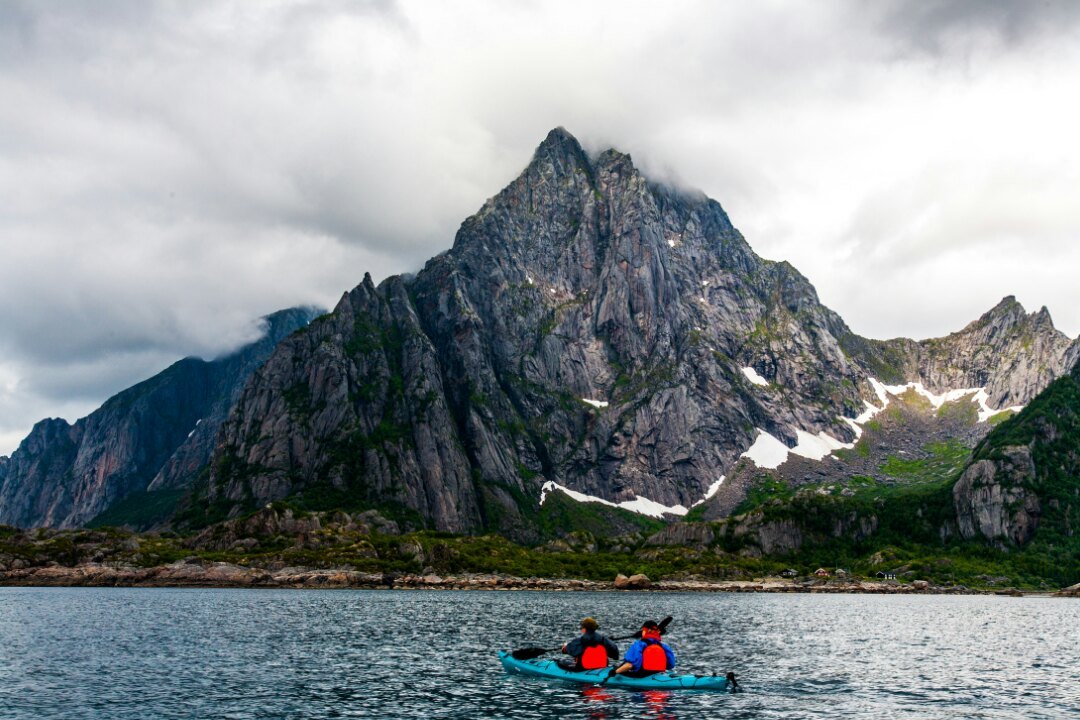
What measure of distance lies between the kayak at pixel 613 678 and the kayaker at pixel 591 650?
48cm

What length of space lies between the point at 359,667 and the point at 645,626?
2331cm

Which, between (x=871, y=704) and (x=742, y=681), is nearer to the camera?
(x=871, y=704)

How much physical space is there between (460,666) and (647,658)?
16.9m

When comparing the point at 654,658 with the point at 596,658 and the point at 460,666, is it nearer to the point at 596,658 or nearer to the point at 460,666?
the point at 596,658

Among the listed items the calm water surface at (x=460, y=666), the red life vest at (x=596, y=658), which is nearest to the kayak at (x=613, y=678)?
the red life vest at (x=596, y=658)

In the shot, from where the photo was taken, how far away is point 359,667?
63438 millimetres

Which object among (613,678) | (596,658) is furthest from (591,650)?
(613,678)

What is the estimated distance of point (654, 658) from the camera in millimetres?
56281

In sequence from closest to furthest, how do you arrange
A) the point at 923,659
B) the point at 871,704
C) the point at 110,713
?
the point at 110,713
the point at 871,704
the point at 923,659

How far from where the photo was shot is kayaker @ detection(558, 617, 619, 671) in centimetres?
5797

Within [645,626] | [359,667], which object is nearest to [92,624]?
[359,667]

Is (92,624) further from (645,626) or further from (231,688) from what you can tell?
(645,626)

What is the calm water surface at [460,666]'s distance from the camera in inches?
1881

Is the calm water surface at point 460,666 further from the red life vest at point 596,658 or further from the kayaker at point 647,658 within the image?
the red life vest at point 596,658
